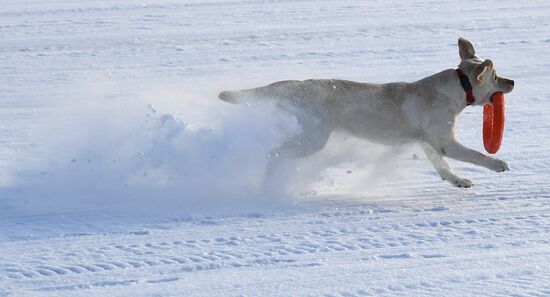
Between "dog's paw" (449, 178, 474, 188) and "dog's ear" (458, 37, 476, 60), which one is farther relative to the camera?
"dog's ear" (458, 37, 476, 60)

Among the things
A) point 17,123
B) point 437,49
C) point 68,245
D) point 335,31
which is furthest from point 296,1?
point 68,245

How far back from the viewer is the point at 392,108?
801 centimetres

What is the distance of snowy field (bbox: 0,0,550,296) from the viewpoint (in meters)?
5.91

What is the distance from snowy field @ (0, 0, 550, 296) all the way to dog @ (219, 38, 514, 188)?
14 centimetres

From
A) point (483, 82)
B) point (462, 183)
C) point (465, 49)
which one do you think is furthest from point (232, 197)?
point (465, 49)

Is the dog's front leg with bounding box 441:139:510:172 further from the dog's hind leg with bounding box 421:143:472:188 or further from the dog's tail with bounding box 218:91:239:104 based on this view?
the dog's tail with bounding box 218:91:239:104

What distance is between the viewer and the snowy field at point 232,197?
5910mm

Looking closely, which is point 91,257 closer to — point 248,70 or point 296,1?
point 248,70

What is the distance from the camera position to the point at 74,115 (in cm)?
912

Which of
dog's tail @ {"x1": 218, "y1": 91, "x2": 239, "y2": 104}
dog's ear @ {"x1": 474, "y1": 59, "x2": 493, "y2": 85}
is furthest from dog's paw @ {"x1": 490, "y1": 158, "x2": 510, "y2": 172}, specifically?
dog's tail @ {"x1": 218, "y1": 91, "x2": 239, "y2": 104}

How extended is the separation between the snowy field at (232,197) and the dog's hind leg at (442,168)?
0.10 metres

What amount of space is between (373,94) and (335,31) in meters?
7.02

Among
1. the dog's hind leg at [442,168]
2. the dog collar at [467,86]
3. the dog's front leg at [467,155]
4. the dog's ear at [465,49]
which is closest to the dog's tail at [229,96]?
the dog's hind leg at [442,168]

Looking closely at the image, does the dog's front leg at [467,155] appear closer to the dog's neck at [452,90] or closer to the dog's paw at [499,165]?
the dog's paw at [499,165]
